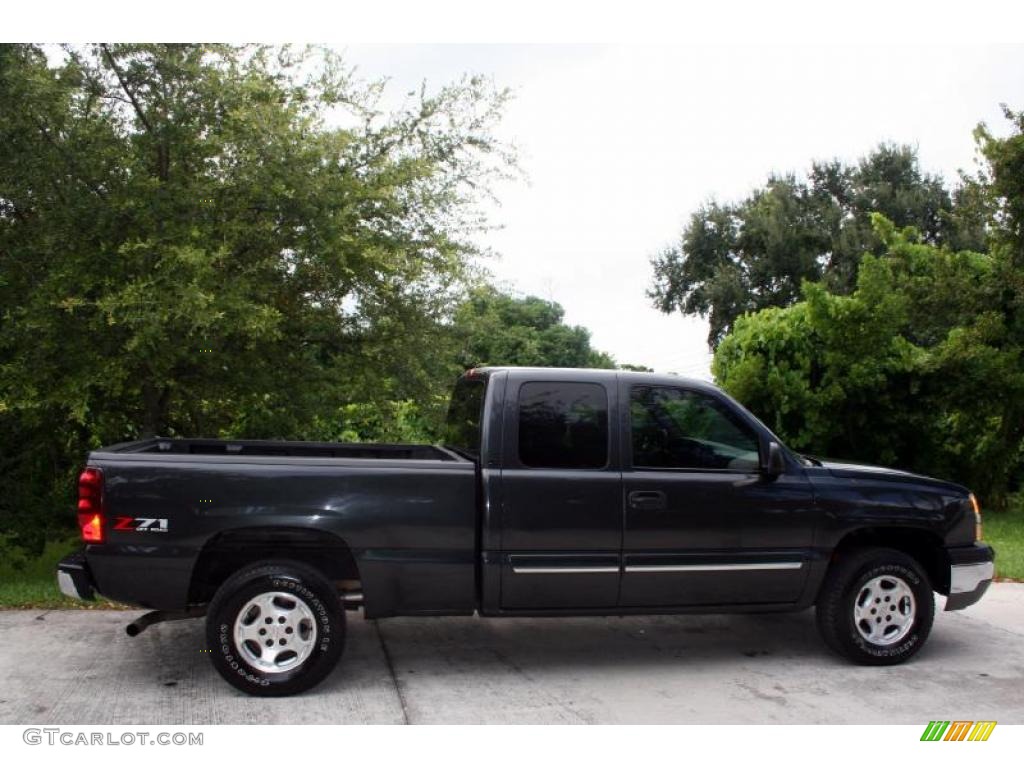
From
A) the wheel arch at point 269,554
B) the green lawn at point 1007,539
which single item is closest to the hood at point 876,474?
the wheel arch at point 269,554

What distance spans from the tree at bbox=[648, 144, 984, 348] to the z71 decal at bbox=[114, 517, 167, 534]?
118ft

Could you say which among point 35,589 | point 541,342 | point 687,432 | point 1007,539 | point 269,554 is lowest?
point 1007,539

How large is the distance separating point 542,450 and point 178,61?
560 cm

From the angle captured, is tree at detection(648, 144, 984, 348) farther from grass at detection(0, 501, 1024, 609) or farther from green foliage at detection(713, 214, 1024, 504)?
grass at detection(0, 501, 1024, 609)

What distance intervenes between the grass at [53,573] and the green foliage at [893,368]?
2.08 meters

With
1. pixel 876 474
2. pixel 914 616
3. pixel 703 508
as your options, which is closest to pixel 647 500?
pixel 703 508

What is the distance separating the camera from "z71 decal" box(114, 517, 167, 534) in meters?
5.34

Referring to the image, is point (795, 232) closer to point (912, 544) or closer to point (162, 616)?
point (912, 544)

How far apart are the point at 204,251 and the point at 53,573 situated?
4105 mm

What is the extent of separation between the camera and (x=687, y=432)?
611 cm

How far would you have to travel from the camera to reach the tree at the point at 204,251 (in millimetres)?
8297

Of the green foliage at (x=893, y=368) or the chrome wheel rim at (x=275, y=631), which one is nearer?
the chrome wheel rim at (x=275, y=631)

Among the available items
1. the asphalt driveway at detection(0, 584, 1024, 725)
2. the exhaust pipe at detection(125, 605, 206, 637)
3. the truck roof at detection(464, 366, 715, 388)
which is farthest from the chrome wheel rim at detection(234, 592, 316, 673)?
the truck roof at detection(464, 366, 715, 388)
